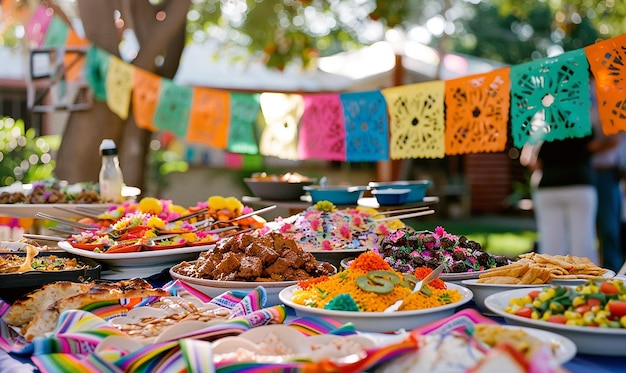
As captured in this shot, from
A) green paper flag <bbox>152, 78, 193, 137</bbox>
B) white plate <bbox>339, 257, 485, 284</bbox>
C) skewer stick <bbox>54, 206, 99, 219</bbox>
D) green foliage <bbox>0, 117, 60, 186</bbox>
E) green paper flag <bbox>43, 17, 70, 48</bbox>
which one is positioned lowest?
white plate <bbox>339, 257, 485, 284</bbox>

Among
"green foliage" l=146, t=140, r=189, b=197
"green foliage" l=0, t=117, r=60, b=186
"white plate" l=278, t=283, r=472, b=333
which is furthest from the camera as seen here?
"green foliage" l=146, t=140, r=189, b=197

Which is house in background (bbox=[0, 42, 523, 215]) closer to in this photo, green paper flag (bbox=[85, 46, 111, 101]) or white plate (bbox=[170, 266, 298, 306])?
green paper flag (bbox=[85, 46, 111, 101])

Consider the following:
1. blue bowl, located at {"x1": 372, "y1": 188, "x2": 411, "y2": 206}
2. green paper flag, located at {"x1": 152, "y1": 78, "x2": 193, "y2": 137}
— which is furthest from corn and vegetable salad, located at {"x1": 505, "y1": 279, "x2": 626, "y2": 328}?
green paper flag, located at {"x1": 152, "y1": 78, "x2": 193, "y2": 137}

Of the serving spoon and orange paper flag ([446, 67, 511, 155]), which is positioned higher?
orange paper flag ([446, 67, 511, 155])

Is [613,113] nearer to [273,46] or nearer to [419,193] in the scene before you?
[419,193]

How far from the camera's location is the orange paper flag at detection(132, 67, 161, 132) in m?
4.71

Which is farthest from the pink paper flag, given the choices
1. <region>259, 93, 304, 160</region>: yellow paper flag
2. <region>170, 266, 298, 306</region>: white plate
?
<region>170, 266, 298, 306</region>: white plate

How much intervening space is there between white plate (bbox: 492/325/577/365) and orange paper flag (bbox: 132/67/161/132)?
398 cm

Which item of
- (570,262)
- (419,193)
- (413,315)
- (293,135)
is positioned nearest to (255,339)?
(413,315)

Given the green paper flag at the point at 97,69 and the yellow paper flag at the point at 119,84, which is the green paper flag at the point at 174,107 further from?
the green paper flag at the point at 97,69

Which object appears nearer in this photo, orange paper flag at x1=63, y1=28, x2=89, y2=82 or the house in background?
orange paper flag at x1=63, y1=28, x2=89, y2=82

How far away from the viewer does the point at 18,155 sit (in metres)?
7.47

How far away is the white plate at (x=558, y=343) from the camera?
1.02 m

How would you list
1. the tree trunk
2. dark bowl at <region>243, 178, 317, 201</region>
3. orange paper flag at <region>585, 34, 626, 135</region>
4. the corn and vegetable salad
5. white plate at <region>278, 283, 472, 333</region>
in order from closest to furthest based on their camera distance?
the corn and vegetable salad < white plate at <region>278, 283, 472, 333</region> < orange paper flag at <region>585, 34, 626, 135</region> < dark bowl at <region>243, 178, 317, 201</region> < the tree trunk
